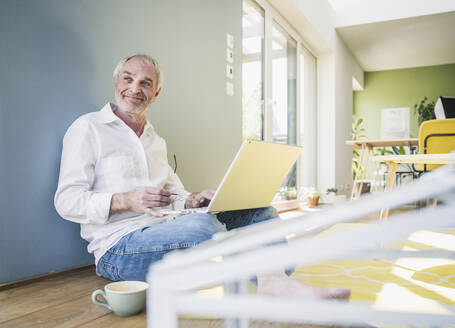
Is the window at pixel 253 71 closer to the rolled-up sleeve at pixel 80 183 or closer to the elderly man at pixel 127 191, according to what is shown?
the elderly man at pixel 127 191

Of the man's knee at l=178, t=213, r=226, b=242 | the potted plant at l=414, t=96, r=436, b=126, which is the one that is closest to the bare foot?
the man's knee at l=178, t=213, r=226, b=242

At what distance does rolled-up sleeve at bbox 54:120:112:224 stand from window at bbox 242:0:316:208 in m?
2.23

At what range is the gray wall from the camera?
1521 millimetres

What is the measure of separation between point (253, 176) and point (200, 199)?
1.18ft

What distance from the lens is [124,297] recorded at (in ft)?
3.87

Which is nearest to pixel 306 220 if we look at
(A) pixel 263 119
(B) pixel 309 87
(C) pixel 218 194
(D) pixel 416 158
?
(C) pixel 218 194

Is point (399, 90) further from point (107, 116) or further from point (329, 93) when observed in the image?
point (107, 116)

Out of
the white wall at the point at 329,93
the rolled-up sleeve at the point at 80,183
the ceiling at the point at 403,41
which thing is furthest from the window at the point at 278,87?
the rolled-up sleeve at the point at 80,183

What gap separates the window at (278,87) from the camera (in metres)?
3.90

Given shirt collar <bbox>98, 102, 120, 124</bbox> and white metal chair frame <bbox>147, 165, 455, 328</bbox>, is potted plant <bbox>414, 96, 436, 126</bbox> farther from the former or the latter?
white metal chair frame <bbox>147, 165, 455, 328</bbox>

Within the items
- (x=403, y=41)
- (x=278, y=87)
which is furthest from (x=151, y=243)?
(x=403, y=41)

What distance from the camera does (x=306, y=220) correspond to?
299 millimetres

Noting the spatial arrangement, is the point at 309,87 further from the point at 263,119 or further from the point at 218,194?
the point at 218,194

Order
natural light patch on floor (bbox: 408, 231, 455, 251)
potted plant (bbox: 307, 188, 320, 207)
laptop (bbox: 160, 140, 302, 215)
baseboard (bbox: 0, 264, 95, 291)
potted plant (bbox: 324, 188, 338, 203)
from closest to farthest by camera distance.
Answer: laptop (bbox: 160, 140, 302, 215)
baseboard (bbox: 0, 264, 95, 291)
natural light patch on floor (bbox: 408, 231, 455, 251)
potted plant (bbox: 307, 188, 320, 207)
potted plant (bbox: 324, 188, 338, 203)
